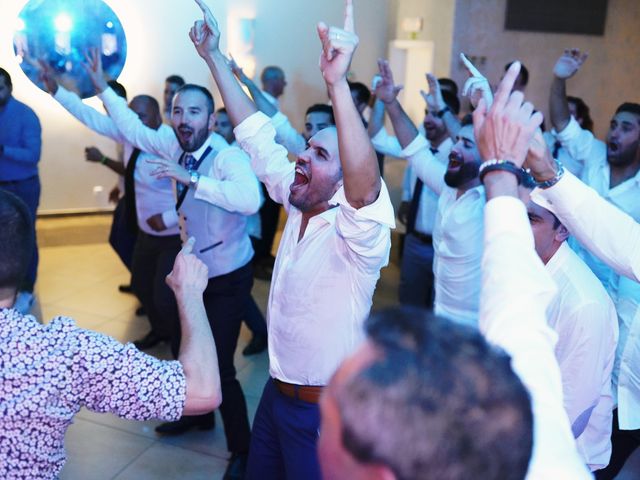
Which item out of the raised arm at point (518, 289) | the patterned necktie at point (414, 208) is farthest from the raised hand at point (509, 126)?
the patterned necktie at point (414, 208)

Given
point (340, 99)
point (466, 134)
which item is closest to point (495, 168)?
point (340, 99)

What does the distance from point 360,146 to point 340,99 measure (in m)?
0.13

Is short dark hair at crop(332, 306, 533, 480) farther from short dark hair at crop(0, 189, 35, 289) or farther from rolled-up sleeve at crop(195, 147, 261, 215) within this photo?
rolled-up sleeve at crop(195, 147, 261, 215)

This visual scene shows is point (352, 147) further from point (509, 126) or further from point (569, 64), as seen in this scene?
point (569, 64)

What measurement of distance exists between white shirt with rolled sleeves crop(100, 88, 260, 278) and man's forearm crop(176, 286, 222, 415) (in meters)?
1.30

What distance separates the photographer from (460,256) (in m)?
2.64

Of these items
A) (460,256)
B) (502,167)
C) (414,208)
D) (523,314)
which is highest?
(502,167)

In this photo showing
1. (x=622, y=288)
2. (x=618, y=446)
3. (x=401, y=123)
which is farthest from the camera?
(x=401, y=123)

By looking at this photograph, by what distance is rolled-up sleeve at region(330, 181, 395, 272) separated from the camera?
68.7 inches

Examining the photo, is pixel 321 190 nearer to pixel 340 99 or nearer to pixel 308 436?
pixel 340 99

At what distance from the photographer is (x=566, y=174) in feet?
5.14

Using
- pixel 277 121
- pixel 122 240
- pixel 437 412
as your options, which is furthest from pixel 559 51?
pixel 437 412

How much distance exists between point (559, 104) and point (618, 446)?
7.42ft

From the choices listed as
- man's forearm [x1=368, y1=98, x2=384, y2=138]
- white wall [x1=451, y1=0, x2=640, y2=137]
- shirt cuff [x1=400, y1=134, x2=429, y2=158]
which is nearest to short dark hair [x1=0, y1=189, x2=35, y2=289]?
shirt cuff [x1=400, y1=134, x2=429, y2=158]
